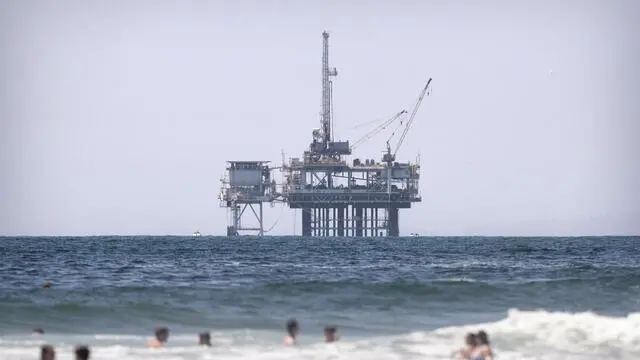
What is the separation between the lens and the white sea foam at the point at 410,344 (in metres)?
36.3

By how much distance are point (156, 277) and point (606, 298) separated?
2778cm

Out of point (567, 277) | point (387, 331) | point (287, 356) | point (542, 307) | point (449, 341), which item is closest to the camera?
point (287, 356)

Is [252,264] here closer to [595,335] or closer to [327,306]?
[327,306]

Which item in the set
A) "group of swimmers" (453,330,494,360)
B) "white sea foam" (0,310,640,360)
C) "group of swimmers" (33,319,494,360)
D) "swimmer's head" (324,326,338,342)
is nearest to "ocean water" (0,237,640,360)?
"white sea foam" (0,310,640,360)

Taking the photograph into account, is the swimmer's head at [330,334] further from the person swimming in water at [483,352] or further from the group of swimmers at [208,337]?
the person swimming in water at [483,352]

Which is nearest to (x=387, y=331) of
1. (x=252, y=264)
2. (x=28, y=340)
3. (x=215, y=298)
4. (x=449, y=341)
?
(x=449, y=341)

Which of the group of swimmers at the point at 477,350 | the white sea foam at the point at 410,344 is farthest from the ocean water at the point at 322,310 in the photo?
the group of swimmers at the point at 477,350

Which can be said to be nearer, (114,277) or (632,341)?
(632,341)

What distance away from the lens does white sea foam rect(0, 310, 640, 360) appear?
119 feet

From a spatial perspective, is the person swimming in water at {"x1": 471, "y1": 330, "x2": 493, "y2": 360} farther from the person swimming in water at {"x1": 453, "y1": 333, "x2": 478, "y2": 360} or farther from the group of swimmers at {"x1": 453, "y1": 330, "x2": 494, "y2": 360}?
the person swimming in water at {"x1": 453, "y1": 333, "x2": 478, "y2": 360}

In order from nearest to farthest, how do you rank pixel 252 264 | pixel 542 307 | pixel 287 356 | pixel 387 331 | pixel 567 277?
1. pixel 287 356
2. pixel 387 331
3. pixel 542 307
4. pixel 567 277
5. pixel 252 264

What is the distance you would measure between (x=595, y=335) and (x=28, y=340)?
17055mm

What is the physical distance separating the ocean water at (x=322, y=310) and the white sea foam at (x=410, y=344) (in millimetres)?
48

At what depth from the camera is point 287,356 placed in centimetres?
3584
